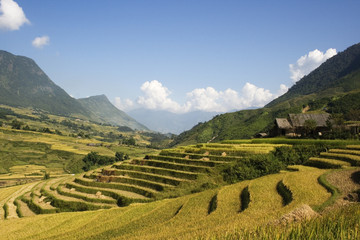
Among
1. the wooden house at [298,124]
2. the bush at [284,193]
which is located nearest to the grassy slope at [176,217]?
the bush at [284,193]

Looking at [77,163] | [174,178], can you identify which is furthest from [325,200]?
[77,163]

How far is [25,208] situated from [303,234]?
53.1 metres

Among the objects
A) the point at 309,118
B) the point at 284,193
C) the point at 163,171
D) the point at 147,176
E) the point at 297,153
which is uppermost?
the point at 309,118

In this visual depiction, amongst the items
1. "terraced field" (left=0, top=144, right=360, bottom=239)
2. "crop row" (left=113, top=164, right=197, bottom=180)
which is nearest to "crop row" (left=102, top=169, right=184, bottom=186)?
"terraced field" (left=0, top=144, right=360, bottom=239)

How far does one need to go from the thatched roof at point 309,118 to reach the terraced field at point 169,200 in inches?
897

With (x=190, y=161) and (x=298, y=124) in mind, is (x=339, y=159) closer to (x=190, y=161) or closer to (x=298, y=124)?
(x=190, y=161)

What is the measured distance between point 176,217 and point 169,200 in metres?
10.2

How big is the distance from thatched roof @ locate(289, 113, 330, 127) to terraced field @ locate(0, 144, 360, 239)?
22.8 meters

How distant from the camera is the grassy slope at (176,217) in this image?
16531 mm

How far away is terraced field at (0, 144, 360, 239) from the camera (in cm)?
1720

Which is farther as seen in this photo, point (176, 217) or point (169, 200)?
point (169, 200)

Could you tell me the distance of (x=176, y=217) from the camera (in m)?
21.1

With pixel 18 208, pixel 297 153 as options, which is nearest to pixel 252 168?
pixel 297 153

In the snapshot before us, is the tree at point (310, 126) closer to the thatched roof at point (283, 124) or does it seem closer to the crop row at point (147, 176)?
the thatched roof at point (283, 124)
